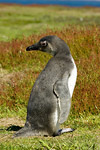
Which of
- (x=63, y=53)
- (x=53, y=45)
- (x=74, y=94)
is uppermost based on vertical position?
(x=53, y=45)

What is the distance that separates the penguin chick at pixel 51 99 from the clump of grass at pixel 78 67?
75.8 inches

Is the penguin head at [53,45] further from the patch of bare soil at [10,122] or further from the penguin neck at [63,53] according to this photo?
the patch of bare soil at [10,122]

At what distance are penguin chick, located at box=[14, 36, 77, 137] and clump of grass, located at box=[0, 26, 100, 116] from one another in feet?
6.32

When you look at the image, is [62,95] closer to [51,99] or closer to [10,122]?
[51,99]

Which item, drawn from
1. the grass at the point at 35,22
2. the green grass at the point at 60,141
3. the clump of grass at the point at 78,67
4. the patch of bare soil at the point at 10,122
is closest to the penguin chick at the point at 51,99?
the green grass at the point at 60,141

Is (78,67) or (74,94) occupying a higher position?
(78,67)

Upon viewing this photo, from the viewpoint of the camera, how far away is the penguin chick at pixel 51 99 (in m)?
5.09

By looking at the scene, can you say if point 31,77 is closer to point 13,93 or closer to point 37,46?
point 13,93

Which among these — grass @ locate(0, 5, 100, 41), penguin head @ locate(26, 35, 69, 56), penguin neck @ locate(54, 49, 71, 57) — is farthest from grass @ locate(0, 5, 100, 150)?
grass @ locate(0, 5, 100, 41)

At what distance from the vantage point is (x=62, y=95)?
507 centimetres

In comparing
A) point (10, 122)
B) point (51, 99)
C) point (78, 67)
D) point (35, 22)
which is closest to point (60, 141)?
point (51, 99)

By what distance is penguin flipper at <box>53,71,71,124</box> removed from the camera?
5.05 meters

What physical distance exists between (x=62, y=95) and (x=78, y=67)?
172 inches

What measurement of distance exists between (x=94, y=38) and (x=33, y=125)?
7037 millimetres
